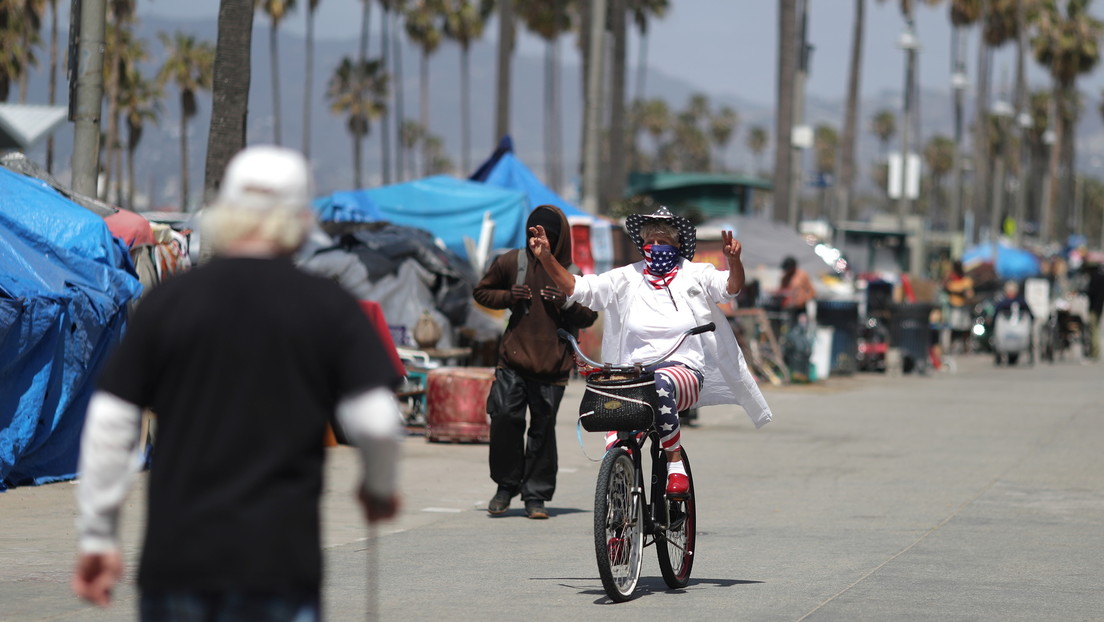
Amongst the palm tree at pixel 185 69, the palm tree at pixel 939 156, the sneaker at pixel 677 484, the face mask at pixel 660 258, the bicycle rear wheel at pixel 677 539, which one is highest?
the palm tree at pixel 939 156

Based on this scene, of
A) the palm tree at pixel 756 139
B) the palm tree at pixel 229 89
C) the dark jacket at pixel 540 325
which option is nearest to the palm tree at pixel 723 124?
the palm tree at pixel 756 139

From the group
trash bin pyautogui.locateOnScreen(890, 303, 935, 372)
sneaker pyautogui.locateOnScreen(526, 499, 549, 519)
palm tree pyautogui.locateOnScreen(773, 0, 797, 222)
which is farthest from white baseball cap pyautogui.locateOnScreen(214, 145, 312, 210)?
palm tree pyautogui.locateOnScreen(773, 0, 797, 222)

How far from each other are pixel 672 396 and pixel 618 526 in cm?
72

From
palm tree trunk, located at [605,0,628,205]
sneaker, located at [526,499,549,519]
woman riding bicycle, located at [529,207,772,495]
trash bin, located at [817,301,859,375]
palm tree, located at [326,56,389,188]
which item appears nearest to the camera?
woman riding bicycle, located at [529,207,772,495]

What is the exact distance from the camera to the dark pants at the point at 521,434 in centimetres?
1042

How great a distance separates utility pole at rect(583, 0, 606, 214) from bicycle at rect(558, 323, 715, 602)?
1805 centimetres

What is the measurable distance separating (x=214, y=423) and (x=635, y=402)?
3972mm

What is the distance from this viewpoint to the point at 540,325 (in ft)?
34.1

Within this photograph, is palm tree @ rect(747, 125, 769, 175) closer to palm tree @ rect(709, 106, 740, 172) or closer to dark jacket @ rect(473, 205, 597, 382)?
palm tree @ rect(709, 106, 740, 172)

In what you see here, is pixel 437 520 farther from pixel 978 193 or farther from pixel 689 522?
pixel 978 193

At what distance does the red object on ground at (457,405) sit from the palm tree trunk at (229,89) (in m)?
2.74

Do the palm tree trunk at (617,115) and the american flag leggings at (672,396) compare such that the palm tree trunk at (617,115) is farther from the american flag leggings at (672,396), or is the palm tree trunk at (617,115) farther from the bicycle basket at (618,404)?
the bicycle basket at (618,404)

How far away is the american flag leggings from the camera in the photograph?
25.3 feet

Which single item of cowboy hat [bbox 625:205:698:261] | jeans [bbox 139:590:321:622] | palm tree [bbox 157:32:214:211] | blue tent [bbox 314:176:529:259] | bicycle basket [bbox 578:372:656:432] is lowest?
jeans [bbox 139:590:321:622]
